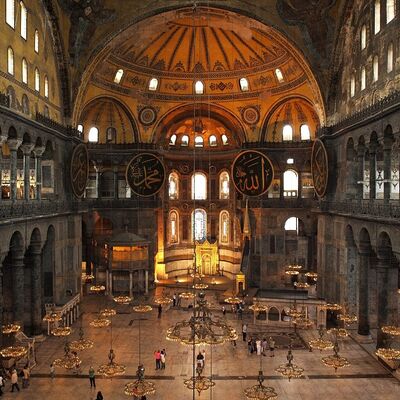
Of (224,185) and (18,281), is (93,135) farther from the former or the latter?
(18,281)

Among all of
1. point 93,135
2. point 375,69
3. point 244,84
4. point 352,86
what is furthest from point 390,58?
point 93,135

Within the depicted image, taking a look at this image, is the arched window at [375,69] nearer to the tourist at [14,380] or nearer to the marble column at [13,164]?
the marble column at [13,164]

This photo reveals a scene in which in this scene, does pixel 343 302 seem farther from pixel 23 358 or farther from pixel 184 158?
pixel 184 158

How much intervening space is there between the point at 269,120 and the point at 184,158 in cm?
633

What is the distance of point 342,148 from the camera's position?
68.9 feet

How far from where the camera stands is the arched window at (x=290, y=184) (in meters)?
29.0

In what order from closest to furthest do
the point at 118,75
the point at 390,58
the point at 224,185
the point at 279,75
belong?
1. the point at 390,58
2. the point at 279,75
3. the point at 118,75
4. the point at 224,185

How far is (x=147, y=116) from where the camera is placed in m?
28.6

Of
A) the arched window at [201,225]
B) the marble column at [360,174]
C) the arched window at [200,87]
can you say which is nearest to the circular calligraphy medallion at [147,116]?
the arched window at [200,87]

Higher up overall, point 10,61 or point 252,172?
point 10,61

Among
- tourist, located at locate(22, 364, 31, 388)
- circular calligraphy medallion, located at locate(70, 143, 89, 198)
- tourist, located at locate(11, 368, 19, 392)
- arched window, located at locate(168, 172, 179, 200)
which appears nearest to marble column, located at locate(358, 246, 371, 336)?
circular calligraphy medallion, located at locate(70, 143, 89, 198)

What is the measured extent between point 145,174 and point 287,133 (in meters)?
12.9

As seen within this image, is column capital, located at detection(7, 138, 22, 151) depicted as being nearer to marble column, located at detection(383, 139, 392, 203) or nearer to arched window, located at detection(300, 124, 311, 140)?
marble column, located at detection(383, 139, 392, 203)

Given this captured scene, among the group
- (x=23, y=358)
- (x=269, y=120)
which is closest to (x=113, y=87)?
(x=269, y=120)
